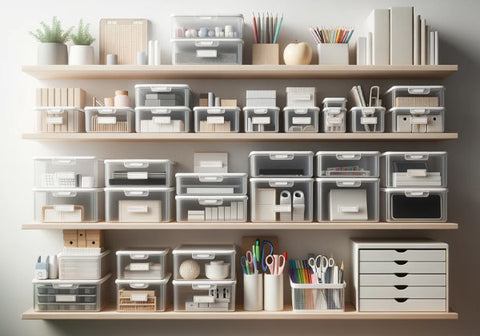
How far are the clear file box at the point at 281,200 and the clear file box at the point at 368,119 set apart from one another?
40cm

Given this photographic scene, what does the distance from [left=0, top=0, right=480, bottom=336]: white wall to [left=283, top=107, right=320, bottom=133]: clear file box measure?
0.77ft

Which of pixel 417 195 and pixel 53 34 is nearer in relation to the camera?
pixel 417 195

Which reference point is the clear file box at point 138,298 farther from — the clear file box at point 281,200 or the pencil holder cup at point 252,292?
the clear file box at point 281,200

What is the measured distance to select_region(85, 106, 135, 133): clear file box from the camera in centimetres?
259

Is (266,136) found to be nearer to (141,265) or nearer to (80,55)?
(141,265)

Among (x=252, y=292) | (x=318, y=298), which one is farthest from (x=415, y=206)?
(x=252, y=292)

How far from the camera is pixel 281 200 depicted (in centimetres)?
255

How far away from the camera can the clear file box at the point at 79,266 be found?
2.60 metres

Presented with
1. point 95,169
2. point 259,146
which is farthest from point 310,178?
point 95,169

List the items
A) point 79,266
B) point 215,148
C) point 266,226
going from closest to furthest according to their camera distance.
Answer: point 266,226
point 79,266
point 215,148

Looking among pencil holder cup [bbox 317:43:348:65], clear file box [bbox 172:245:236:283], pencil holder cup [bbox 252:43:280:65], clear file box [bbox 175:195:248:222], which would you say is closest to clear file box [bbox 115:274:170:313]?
clear file box [bbox 172:245:236:283]

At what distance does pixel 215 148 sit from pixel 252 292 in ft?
2.86

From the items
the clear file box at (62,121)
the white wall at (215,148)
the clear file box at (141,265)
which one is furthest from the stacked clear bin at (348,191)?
the clear file box at (62,121)

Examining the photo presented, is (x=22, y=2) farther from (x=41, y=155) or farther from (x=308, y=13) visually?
(x=308, y=13)
